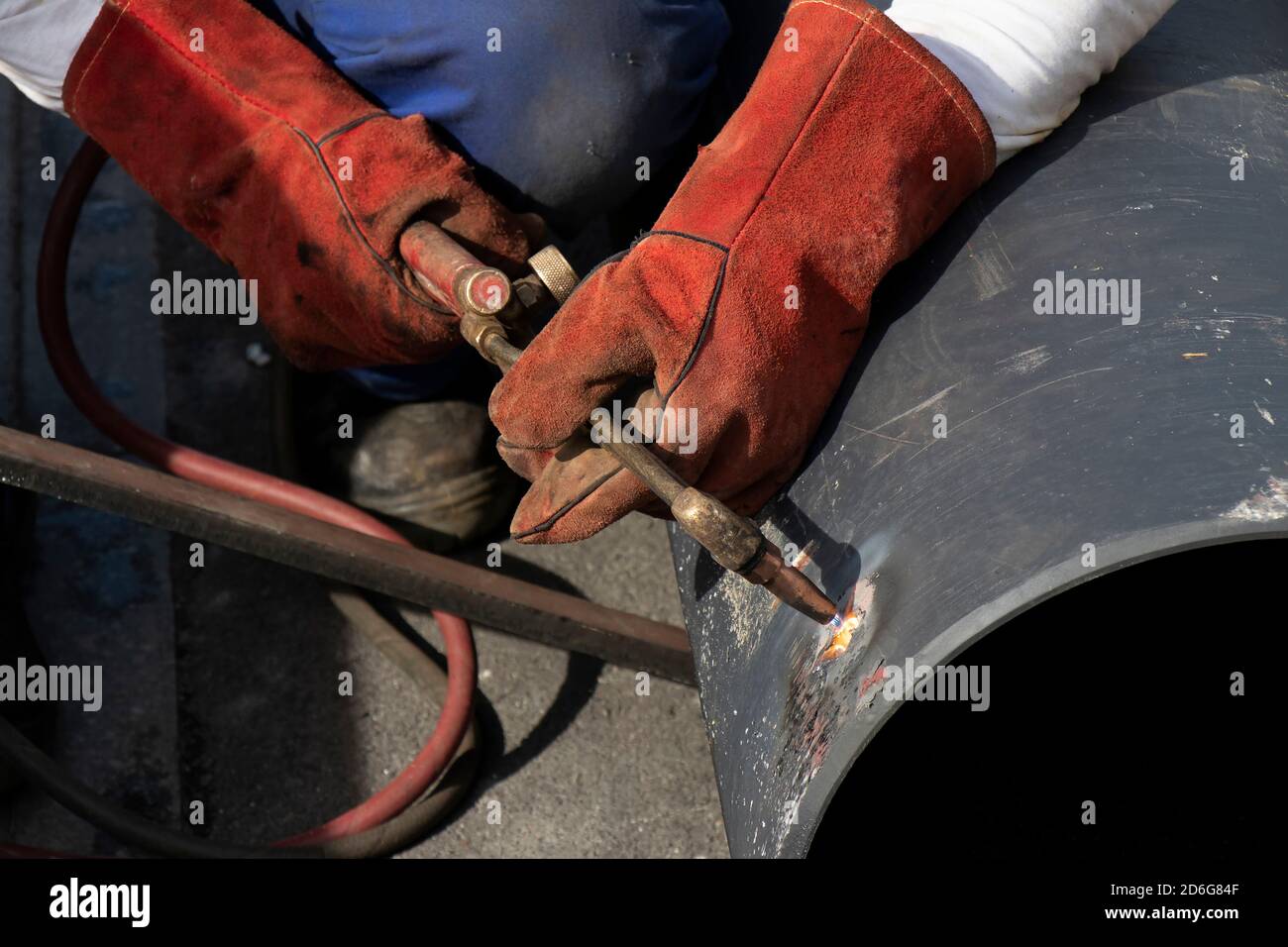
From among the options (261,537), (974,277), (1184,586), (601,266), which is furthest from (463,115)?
(1184,586)

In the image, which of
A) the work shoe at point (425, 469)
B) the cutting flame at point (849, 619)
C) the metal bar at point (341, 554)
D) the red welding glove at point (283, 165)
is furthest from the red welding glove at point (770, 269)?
the work shoe at point (425, 469)

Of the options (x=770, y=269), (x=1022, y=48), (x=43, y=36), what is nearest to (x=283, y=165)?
(x=43, y=36)

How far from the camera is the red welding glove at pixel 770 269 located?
1187mm

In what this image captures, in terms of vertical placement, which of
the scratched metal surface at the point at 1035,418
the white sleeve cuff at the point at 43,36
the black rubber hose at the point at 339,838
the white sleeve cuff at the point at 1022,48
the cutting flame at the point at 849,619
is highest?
the white sleeve cuff at the point at 43,36

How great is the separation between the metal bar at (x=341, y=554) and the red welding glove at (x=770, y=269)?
517mm

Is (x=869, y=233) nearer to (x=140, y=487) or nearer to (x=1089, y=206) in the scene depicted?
(x=1089, y=206)

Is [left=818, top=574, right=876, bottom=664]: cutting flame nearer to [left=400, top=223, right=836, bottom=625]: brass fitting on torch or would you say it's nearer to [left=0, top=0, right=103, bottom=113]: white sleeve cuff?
[left=400, top=223, right=836, bottom=625]: brass fitting on torch

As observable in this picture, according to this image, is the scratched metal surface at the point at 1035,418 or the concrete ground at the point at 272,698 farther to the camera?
the concrete ground at the point at 272,698

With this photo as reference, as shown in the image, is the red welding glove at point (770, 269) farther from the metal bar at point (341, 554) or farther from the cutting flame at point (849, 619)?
the metal bar at point (341, 554)

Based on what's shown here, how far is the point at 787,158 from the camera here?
1215mm

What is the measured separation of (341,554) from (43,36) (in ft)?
2.26
